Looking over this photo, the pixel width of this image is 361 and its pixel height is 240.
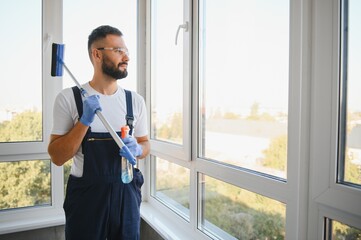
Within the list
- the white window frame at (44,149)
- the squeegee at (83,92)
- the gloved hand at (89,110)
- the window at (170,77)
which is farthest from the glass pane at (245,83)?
the white window frame at (44,149)

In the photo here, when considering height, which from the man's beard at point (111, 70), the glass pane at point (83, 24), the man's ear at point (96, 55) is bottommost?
the man's beard at point (111, 70)

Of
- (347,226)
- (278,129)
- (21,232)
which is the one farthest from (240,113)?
(21,232)

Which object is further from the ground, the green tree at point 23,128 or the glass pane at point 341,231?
the green tree at point 23,128

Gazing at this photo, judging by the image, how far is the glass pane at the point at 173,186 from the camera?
5.55 ft

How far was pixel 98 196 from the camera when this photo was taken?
1.19 m

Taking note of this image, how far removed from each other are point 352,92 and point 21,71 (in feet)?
5.76

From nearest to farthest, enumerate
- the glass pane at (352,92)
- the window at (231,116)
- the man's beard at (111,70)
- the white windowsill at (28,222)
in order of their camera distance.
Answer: the glass pane at (352,92)
the window at (231,116)
the man's beard at (111,70)
the white windowsill at (28,222)

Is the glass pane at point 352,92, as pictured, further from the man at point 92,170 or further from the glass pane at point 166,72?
the glass pane at point 166,72

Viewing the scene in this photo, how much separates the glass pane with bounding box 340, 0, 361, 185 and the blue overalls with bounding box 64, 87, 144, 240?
856mm

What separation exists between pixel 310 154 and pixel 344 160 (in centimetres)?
10

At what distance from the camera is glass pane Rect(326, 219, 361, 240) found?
0.82 metres

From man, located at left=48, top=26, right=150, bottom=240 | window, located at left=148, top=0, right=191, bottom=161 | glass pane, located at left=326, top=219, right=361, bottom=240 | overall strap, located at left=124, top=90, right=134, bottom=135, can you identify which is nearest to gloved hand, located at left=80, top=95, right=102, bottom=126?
man, located at left=48, top=26, right=150, bottom=240

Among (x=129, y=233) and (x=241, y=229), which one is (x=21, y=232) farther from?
(x=241, y=229)

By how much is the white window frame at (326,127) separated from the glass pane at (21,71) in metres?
1.60
